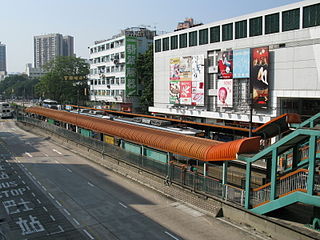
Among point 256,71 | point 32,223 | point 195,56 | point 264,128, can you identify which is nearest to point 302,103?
point 256,71

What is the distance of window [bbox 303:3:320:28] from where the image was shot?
35444mm

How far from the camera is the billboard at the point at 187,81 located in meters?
49.2

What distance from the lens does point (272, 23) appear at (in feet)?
132

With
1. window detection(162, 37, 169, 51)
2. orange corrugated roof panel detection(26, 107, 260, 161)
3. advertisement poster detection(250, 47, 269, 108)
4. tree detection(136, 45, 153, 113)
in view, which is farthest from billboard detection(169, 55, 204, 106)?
orange corrugated roof panel detection(26, 107, 260, 161)

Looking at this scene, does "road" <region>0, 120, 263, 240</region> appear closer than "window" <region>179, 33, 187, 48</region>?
Yes

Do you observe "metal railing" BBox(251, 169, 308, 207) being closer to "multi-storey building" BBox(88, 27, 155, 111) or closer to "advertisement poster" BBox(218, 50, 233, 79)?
"advertisement poster" BBox(218, 50, 233, 79)

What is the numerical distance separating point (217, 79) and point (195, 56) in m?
5.65

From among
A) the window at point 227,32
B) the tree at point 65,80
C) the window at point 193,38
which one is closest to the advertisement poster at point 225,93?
the window at point 227,32

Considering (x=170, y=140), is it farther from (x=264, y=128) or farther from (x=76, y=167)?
(x=76, y=167)

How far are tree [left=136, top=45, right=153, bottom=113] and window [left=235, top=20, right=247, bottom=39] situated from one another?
28637 millimetres

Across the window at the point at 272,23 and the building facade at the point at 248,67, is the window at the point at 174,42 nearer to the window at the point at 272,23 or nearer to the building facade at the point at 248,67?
the building facade at the point at 248,67

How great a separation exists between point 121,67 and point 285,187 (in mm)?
65998

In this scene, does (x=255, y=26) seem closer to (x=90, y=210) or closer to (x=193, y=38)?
(x=193, y=38)

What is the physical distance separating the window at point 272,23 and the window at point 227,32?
571cm
